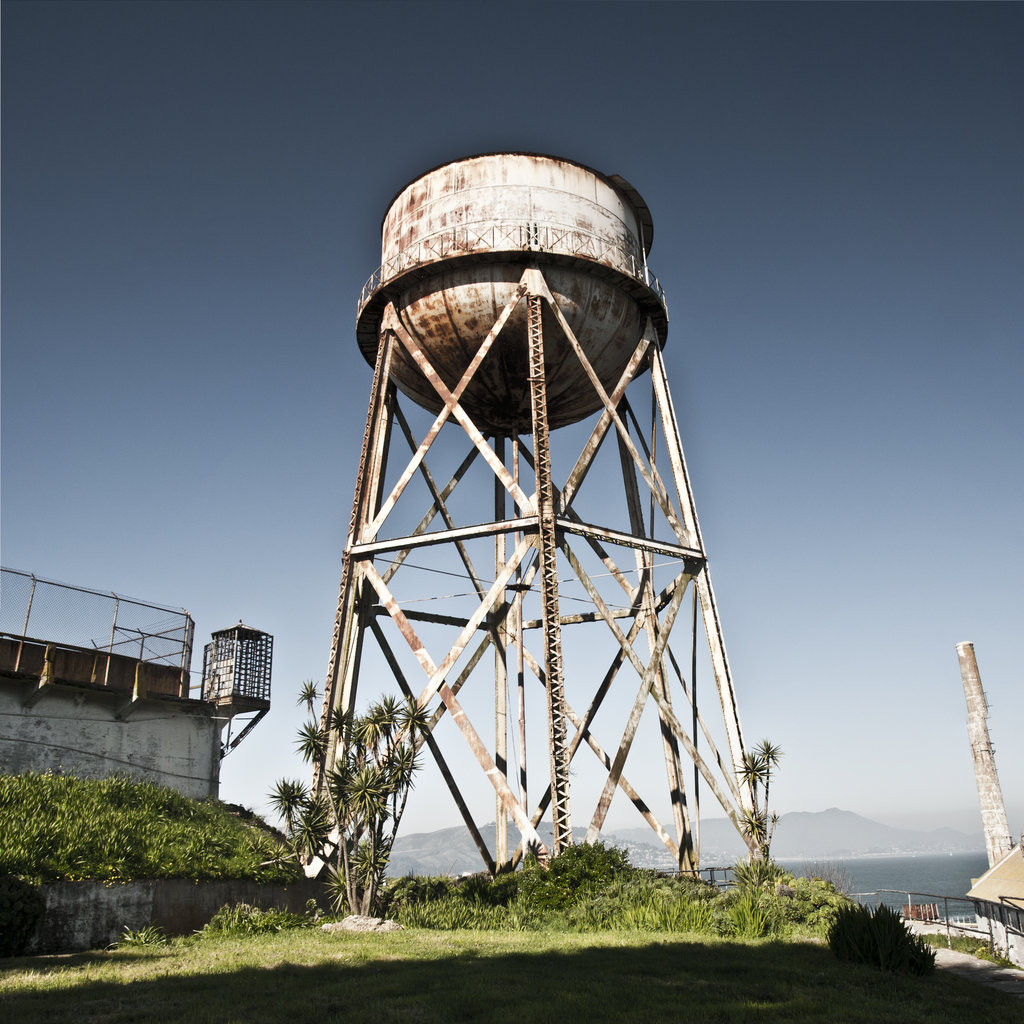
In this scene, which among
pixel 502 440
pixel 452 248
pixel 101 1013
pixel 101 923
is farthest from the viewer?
pixel 502 440

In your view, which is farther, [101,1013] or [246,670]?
[246,670]

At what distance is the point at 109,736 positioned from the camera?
78.9ft

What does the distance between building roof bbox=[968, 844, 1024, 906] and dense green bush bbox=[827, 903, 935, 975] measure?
2145cm

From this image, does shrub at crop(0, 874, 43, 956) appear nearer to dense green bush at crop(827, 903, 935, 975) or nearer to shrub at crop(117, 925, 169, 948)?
shrub at crop(117, 925, 169, 948)

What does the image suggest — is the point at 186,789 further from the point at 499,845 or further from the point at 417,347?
the point at 417,347

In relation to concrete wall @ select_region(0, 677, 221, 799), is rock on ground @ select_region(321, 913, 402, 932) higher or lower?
lower

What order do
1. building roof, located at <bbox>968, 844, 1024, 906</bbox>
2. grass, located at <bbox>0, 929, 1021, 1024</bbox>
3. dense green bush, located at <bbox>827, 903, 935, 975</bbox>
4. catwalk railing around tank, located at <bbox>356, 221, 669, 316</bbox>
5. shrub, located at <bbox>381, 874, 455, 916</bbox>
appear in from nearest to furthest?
grass, located at <bbox>0, 929, 1021, 1024</bbox>, dense green bush, located at <bbox>827, 903, 935, 975</bbox>, shrub, located at <bbox>381, 874, 455, 916</bbox>, catwalk railing around tank, located at <bbox>356, 221, 669, 316</bbox>, building roof, located at <bbox>968, 844, 1024, 906</bbox>

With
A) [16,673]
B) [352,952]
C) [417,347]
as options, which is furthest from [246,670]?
[352,952]

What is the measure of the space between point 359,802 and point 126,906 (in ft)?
13.3

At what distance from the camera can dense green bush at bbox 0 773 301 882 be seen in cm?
1452

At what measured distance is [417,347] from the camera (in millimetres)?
20938

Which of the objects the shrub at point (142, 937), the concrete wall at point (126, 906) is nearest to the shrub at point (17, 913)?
the concrete wall at point (126, 906)

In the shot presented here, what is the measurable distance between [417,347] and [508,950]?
44.7 feet

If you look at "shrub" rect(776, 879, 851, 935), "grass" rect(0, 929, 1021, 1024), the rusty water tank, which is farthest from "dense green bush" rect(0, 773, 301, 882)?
the rusty water tank
